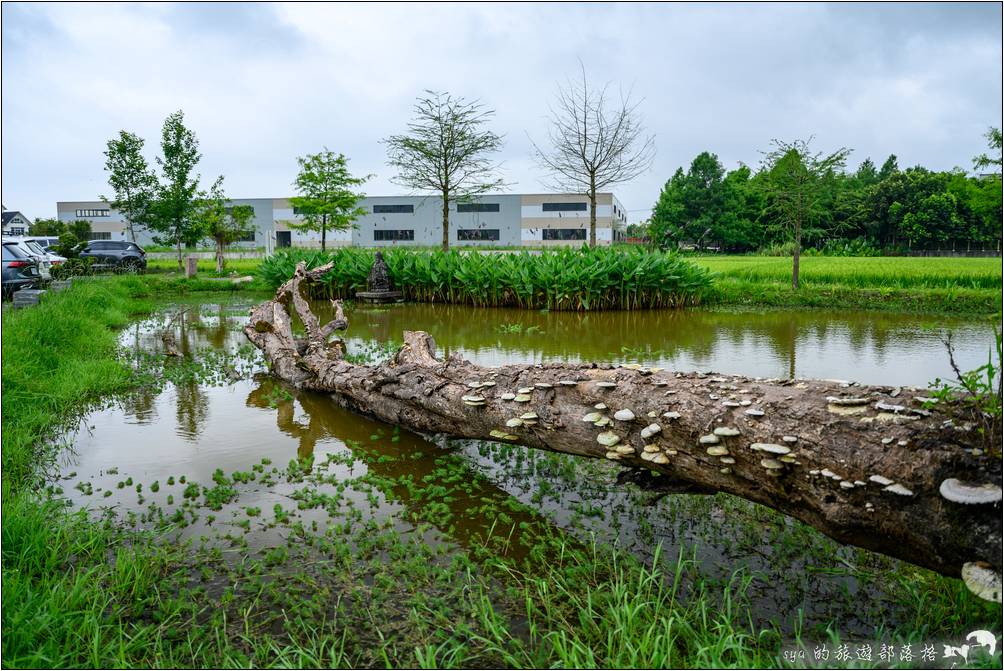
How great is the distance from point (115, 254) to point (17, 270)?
12.7 m

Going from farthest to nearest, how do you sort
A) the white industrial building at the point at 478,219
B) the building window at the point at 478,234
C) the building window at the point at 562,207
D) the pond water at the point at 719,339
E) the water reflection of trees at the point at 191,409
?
1. the building window at the point at 478,234
2. the building window at the point at 562,207
3. the white industrial building at the point at 478,219
4. the pond water at the point at 719,339
5. the water reflection of trees at the point at 191,409

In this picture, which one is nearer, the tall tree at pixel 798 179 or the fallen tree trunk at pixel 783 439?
the fallen tree trunk at pixel 783 439

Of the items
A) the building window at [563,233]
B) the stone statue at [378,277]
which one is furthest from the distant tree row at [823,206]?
the stone statue at [378,277]

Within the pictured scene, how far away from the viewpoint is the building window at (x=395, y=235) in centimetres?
4484

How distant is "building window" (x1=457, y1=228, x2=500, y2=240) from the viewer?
4469 centimetres

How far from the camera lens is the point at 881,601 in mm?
2717

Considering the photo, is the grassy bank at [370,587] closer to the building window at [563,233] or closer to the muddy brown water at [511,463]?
the muddy brown water at [511,463]

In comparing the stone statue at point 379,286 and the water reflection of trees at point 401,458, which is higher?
the stone statue at point 379,286

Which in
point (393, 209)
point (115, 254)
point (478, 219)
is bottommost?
point (115, 254)

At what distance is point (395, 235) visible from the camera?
45125mm

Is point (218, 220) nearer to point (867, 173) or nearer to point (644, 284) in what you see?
point (644, 284)

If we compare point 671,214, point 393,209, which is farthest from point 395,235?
point 671,214

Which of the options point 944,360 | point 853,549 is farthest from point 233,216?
point 853,549

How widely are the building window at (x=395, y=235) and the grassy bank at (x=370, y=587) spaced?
41.3m
